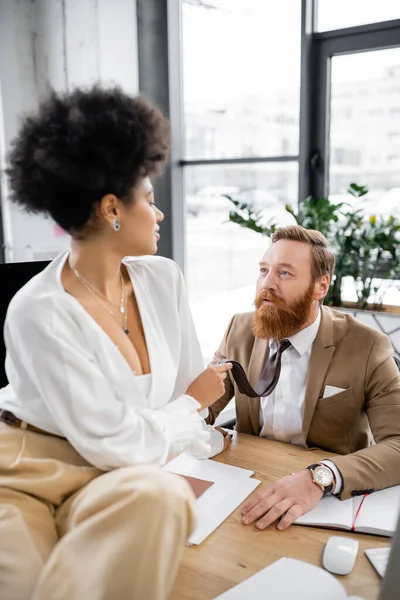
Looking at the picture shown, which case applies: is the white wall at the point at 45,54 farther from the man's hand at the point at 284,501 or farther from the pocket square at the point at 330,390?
the man's hand at the point at 284,501

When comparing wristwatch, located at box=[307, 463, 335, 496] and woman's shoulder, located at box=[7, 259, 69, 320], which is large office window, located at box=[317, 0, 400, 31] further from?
woman's shoulder, located at box=[7, 259, 69, 320]

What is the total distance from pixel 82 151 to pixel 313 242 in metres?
1.09

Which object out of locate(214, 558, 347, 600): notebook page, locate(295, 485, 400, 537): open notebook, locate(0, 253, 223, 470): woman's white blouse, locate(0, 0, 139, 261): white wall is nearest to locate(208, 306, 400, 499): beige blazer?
locate(295, 485, 400, 537): open notebook

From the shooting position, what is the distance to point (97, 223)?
92 centimetres

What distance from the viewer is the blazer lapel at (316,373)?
163cm

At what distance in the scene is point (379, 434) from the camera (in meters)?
1.54

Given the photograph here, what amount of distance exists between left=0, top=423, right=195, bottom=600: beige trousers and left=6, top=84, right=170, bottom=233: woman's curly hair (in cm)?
41

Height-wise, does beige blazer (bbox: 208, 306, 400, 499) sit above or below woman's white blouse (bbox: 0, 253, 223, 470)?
below

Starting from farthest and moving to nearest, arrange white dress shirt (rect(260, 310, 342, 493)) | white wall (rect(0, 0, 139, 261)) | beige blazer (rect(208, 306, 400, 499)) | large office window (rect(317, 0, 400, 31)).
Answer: white wall (rect(0, 0, 139, 261)) → large office window (rect(317, 0, 400, 31)) → white dress shirt (rect(260, 310, 342, 493)) → beige blazer (rect(208, 306, 400, 499))

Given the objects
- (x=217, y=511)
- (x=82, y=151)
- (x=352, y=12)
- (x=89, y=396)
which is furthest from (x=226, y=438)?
(x=352, y=12)

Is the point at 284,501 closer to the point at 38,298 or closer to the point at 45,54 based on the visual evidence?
the point at 38,298

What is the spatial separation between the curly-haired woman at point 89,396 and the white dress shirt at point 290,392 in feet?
2.55

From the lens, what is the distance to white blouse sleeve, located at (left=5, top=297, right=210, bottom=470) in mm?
822

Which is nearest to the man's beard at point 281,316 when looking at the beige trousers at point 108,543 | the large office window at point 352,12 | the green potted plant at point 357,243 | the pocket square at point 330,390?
the pocket square at point 330,390
